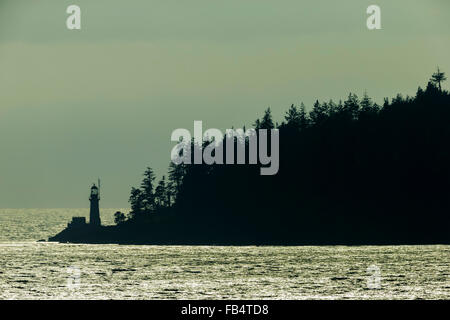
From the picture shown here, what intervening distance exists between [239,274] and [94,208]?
84.3 m

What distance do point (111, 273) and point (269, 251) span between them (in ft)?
120

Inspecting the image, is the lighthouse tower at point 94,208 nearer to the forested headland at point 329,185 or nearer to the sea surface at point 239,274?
the forested headland at point 329,185

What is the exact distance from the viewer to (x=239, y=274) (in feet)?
280

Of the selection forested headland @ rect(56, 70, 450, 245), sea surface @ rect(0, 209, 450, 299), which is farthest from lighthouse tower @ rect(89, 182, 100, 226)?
sea surface @ rect(0, 209, 450, 299)

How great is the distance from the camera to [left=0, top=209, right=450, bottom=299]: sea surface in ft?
219

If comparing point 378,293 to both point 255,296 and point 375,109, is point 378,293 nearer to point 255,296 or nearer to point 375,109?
point 255,296

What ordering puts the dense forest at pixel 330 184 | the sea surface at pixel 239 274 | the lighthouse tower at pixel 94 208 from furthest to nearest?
the lighthouse tower at pixel 94 208
the dense forest at pixel 330 184
the sea surface at pixel 239 274

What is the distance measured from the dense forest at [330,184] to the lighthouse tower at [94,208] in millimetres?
4995

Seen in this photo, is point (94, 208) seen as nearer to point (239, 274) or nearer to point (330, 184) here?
point (330, 184)

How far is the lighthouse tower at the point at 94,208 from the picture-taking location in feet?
543

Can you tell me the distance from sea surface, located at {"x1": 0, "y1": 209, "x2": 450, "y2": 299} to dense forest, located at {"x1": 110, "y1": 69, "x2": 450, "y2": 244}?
2014 centimetres

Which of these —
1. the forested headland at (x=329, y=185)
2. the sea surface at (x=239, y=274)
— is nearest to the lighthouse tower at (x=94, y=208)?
the forested headland at (x=329, y=185)
